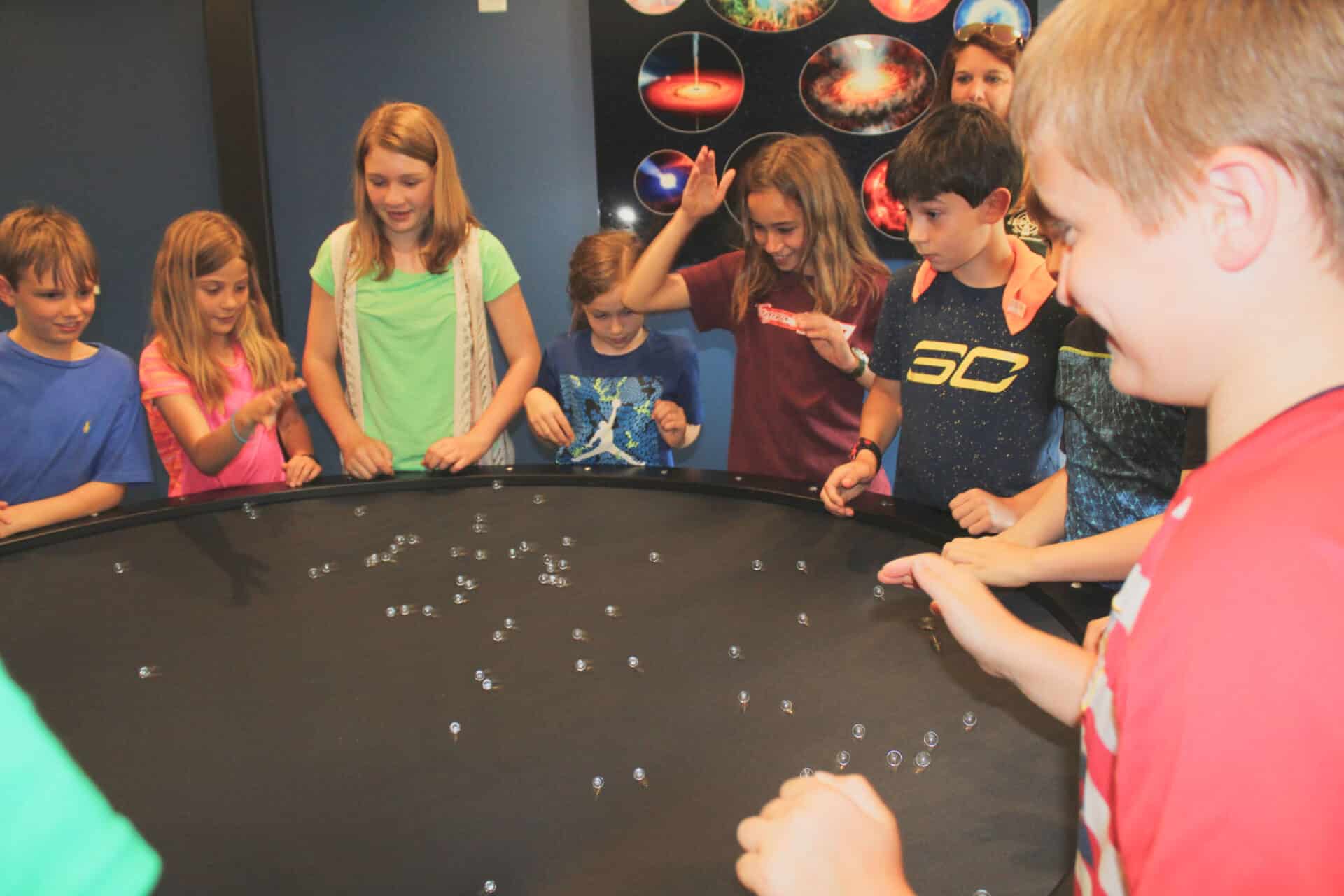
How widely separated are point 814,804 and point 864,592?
859 mm

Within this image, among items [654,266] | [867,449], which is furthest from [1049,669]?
[654,266]

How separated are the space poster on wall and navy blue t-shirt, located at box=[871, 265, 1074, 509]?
1.82 m

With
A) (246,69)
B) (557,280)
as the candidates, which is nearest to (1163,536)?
(557,280)

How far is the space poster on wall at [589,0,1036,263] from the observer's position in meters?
3.59

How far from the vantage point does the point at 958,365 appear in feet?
6.33

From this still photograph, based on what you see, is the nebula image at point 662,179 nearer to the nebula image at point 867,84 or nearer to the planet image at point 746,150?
the planet image at point 746,150

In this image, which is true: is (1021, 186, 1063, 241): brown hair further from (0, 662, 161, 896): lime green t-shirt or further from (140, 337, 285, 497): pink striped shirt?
(140, 337, 285, 497): pink striped shirt

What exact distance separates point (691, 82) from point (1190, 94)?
3.37m

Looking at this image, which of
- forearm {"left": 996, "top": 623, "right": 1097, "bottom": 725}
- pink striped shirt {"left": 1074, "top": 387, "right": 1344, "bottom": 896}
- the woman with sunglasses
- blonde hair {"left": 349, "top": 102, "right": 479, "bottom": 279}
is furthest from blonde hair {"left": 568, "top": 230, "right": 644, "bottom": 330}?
pink striped shirt {"left": 1074, "top": 387, "right": 1344, "bottom": 896}

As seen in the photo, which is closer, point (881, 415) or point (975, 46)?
point (881, 415)

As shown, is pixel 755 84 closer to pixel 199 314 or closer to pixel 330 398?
pixel 330 398

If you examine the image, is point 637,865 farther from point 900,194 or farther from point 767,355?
point 767,355

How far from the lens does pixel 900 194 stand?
195 centimetres

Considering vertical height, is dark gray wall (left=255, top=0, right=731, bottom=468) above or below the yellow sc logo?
above
